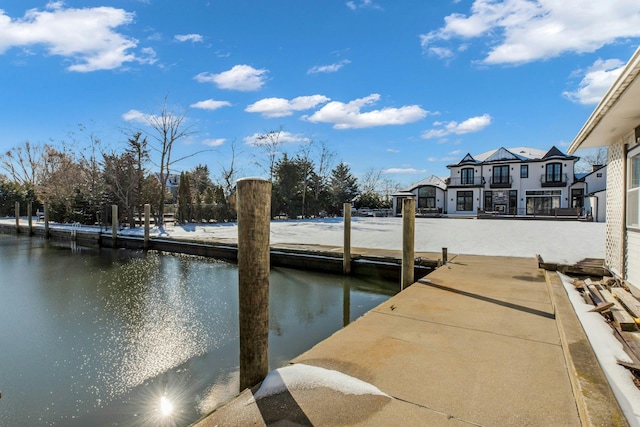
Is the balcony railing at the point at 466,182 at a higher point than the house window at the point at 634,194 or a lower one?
higher

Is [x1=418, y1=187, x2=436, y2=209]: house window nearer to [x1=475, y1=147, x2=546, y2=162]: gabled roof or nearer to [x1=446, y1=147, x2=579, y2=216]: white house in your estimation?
[x1=446, y1=147, x2=579, y2=216]: white house

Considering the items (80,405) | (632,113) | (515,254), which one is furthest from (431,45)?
(80,405)

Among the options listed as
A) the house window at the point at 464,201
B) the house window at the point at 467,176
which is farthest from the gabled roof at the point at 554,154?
the house window at the point at 464,201

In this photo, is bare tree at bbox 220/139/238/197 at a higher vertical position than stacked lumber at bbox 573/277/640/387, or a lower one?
higher

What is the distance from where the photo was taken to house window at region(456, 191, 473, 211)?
3025 cm

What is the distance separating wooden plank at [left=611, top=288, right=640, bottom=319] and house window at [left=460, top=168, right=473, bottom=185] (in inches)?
1117

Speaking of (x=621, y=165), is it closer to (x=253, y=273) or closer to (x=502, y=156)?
(x=253, y=273)

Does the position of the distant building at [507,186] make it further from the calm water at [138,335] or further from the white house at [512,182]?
the calm water at [138,335]

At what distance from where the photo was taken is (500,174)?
29.6m

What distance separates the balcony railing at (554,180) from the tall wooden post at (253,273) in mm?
31134

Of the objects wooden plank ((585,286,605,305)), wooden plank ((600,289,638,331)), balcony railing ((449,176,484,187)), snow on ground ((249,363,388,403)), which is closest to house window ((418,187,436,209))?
balcony railing ((449,176,484,187))

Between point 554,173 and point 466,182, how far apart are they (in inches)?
251

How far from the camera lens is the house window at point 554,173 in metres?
27.5

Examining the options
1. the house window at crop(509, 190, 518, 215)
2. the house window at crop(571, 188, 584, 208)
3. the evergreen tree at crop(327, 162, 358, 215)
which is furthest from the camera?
the evergreen tree at crop(327, 162, 358, 215)
